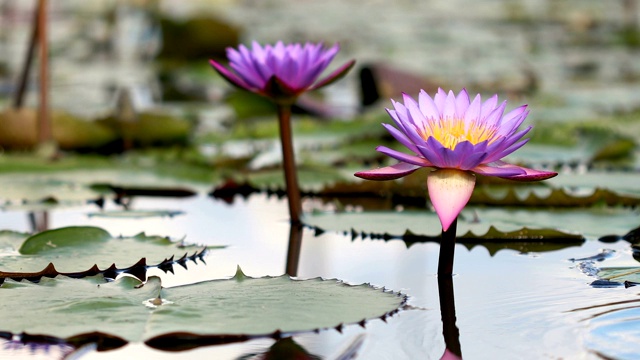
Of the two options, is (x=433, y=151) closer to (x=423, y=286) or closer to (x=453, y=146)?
(x=453, y=146)

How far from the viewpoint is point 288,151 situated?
66.4 inches

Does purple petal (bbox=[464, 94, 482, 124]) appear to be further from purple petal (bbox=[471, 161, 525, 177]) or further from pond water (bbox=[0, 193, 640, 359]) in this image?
pond water (bbox=[0, 193, 640, 359])

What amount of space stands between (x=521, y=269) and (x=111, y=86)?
3911 mm

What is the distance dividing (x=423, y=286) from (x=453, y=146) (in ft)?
0.64

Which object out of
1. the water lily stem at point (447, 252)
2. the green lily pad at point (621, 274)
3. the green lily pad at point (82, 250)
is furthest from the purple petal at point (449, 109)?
the green lily pad at point (82, 250)

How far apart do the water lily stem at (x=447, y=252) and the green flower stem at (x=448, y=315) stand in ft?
0.03

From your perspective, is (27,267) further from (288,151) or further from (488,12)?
(488,12)

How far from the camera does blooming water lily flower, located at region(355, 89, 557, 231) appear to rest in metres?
1.16

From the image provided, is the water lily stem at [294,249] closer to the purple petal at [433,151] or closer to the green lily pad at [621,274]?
the purple petal at [433,151]

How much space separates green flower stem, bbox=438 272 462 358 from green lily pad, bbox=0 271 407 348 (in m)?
0.05

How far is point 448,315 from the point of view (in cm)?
114

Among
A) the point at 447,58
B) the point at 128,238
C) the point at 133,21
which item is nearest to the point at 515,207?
the point at 128,238

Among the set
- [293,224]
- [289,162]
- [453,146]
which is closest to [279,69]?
[289,162]

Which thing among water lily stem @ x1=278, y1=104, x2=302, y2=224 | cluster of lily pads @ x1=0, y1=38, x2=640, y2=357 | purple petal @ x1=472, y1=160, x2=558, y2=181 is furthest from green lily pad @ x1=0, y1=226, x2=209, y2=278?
purple petal @ x1=472, y1=160, x2=558, y2=181
